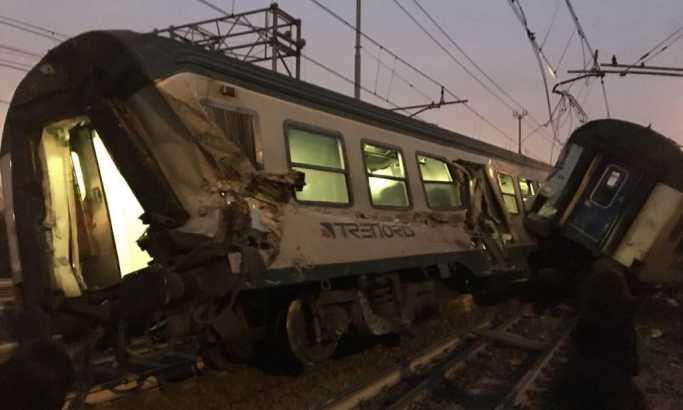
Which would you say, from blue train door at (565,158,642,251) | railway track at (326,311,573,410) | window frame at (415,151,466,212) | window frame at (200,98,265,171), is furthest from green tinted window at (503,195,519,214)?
window frame at (200,98,265,171)

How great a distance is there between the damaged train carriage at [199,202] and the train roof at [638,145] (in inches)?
113

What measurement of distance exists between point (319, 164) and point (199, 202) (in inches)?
70.0

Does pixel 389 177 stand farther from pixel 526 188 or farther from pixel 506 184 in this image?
pixel 526 188

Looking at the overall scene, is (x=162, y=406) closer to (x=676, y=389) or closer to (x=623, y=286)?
(x=623, y=286)

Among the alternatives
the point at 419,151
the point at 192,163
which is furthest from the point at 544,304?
the point at 192,163

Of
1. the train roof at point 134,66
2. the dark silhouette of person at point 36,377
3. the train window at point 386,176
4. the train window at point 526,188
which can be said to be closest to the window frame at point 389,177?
the train window at point 386,176

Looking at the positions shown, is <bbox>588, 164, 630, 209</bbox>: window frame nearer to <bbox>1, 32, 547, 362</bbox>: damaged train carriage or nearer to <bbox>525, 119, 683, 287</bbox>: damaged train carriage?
<bbox>525, 119, 683, 287</bbox>: damaged train carriage

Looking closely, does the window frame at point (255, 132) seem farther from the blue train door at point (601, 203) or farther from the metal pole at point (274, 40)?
the metal pole at point (274, 40)

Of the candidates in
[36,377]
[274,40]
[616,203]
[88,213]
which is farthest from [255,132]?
[274,40]

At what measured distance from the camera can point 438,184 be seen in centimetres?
874

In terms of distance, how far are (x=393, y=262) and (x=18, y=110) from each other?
4176 mm

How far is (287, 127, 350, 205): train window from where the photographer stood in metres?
6.12

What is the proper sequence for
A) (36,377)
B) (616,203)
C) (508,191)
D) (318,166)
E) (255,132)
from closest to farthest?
(36,377)
(255,132)
(318,166)
(616,203)
(508,191)

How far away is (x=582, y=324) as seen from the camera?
19.7ft
